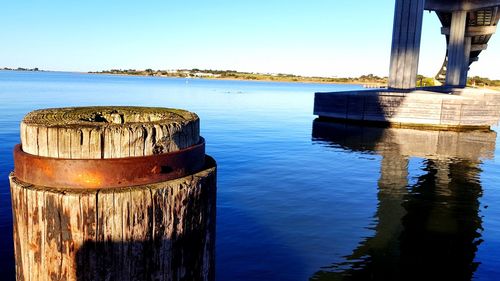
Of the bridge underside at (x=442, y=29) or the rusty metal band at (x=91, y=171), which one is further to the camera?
the bridge underside at (x=442, y=29)

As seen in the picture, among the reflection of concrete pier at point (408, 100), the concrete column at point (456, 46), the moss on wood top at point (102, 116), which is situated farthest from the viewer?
the concrete column at point (456, 46)

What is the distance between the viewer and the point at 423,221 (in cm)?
973

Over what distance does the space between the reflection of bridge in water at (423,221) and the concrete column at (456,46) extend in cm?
3242

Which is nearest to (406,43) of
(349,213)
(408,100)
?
(408,100)

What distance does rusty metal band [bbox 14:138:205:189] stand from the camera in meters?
1.63

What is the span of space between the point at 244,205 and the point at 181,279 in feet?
28.8

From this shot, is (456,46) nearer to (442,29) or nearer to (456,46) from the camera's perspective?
(456,46)

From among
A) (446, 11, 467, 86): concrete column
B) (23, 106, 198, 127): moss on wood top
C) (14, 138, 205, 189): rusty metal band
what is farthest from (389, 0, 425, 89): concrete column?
(14, 138, 205, 189): rusty metal band

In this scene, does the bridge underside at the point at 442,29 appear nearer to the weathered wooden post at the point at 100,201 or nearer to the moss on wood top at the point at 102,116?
the moss on wood top at the point at 102,116

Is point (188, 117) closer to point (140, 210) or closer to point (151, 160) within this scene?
point (151, 160)

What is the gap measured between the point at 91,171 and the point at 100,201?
5.3 inches

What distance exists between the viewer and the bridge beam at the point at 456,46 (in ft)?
155

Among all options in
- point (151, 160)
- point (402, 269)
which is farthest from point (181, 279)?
point (402, 269)

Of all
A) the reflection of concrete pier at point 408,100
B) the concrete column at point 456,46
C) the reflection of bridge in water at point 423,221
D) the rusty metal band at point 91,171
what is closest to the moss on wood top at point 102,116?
the rusty metal band at point 91,171
